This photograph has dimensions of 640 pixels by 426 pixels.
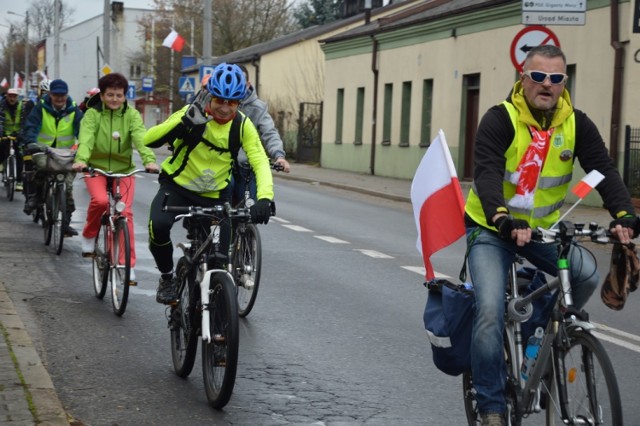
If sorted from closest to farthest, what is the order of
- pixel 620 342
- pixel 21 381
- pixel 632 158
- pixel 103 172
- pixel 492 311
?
1. pixel 492 311
2. pixel 21 381
3. pixel 620 342
4. pixel 103 172
5. pixel 632 158

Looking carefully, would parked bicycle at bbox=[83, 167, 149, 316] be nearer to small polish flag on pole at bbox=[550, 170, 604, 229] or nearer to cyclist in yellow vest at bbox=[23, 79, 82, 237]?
cyclist in yellow vest at bbox=[23, 79, 82, 237]

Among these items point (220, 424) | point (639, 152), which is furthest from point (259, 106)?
point (639, 152)

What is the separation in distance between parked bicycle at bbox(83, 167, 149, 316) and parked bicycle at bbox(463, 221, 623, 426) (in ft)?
15.4

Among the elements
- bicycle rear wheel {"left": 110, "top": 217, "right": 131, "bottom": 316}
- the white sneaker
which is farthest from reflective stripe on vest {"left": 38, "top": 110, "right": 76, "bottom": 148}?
bicycle rear wheel {"left": 110, "top": 217, "right": 131, "bottom": 316}

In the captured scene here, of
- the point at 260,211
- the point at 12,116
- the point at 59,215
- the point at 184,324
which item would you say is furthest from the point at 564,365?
the point at 12,116

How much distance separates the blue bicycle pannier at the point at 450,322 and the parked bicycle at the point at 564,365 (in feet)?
0.64

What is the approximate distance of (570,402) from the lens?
4.98 m

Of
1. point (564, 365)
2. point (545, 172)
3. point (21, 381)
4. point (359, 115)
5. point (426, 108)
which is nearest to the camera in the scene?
point (564, 365)

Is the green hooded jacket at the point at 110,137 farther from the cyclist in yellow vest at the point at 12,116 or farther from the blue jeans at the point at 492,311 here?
the cyclist in yellow vest at the point at 12,116

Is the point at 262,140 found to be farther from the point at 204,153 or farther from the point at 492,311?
the point at 492,311

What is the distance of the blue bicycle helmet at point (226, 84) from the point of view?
7.25 metres

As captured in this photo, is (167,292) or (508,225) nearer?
(508,225)

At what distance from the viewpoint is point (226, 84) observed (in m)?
7.27

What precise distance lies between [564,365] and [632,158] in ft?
61.7
